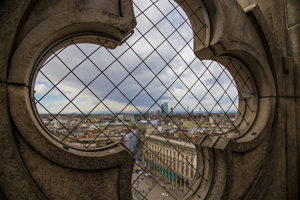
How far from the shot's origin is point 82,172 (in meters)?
1.75

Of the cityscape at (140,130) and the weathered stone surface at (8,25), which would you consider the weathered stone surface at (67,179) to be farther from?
the weathered stone surface at (8,25)

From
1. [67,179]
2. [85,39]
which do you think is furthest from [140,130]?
[67,179]

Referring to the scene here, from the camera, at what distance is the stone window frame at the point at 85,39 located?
1.54 m

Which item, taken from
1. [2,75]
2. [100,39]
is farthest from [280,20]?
[2,75]

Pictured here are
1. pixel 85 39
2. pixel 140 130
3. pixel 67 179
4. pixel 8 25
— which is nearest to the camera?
pixel 8 25

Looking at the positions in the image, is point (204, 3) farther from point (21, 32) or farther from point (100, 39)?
point (21, 32)

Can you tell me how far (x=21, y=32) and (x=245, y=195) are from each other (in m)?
3.49

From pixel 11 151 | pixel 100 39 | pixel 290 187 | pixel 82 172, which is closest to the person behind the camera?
pixel 11 151

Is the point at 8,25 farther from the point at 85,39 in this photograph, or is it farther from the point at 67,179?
the point at 67,179

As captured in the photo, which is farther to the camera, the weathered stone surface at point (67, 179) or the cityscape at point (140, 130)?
the cityscape at point (140, 130)

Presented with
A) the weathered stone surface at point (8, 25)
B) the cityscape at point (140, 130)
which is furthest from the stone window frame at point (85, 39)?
the cityscape at point (140, 130)

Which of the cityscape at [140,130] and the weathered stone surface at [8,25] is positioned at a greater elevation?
the weathered stone surface at [8,25]

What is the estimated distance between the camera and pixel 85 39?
218cm

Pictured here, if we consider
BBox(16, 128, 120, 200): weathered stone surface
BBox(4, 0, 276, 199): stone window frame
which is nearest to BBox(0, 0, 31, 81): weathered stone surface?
BBox(4, 0, 276, 199): stone window frame
